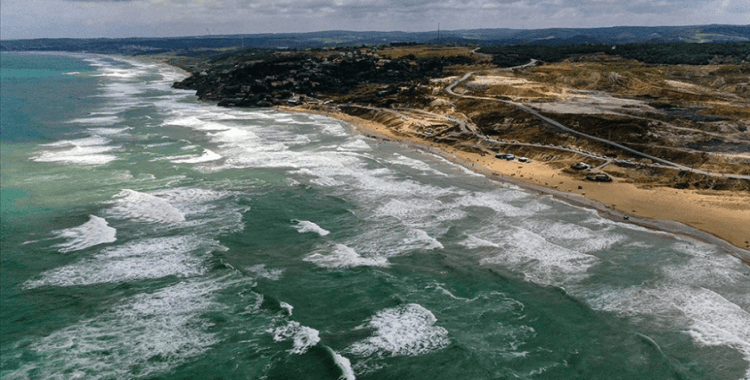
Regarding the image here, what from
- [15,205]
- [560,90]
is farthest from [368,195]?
[560,90]

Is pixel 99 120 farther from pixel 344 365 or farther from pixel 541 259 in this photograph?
pixel 541 259

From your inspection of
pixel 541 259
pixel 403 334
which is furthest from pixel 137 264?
pixel 541 259

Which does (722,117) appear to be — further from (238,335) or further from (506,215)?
(238,335)

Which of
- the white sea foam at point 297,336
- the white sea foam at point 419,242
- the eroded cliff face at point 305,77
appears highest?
the eroded cliff face at point 305,77

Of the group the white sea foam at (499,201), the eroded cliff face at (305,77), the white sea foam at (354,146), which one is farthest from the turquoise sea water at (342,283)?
the eroded cliff face at (305,77)

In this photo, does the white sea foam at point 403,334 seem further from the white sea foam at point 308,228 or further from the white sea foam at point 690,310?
the white sea foam at point 308,228

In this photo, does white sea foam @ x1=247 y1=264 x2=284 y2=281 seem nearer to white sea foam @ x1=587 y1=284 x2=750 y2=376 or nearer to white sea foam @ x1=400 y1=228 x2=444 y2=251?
white sea foam @ x1=400 y1=228 x2=444 y2=251
